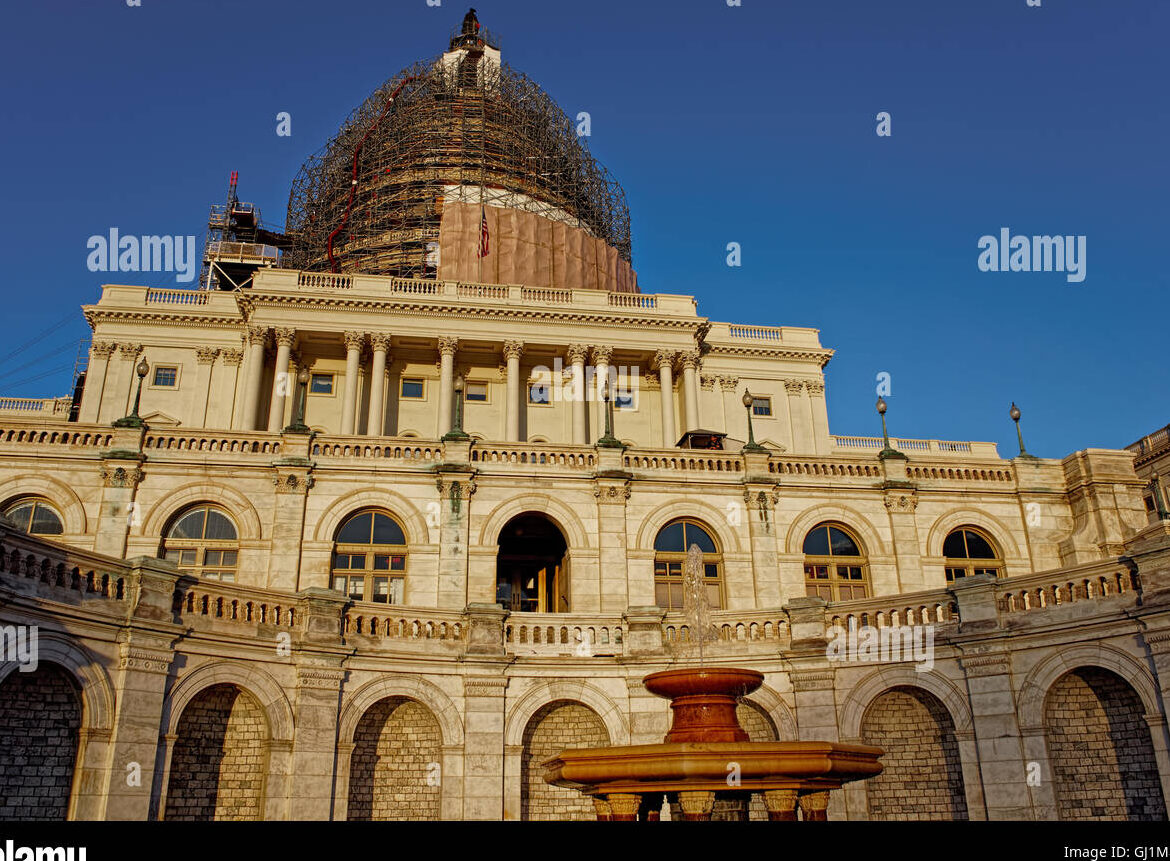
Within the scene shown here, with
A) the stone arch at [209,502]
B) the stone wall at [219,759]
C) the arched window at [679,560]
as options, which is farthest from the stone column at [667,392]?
the stone wall at [219,759]

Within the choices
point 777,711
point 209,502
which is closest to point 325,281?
point 209,502

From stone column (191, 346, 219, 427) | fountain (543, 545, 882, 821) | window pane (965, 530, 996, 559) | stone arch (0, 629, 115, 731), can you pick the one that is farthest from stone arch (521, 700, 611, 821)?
stone column (191, 346, 219, 427)

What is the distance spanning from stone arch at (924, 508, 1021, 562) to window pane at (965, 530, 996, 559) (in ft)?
1.05

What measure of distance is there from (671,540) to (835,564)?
5.67 meters

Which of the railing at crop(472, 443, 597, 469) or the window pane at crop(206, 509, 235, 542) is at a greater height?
the railing at crop(472, 443, 597, 469)

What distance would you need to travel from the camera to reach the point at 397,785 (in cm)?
2383

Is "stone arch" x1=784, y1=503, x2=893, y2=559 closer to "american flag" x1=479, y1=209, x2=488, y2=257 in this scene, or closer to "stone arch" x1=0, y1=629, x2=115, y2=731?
"stone arch" x1=0, y1=629, x2=115, y2=731

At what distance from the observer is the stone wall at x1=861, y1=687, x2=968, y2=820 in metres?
23.6

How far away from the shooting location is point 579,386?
61.1 metres

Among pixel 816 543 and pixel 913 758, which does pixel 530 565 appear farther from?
pixel 913 758
